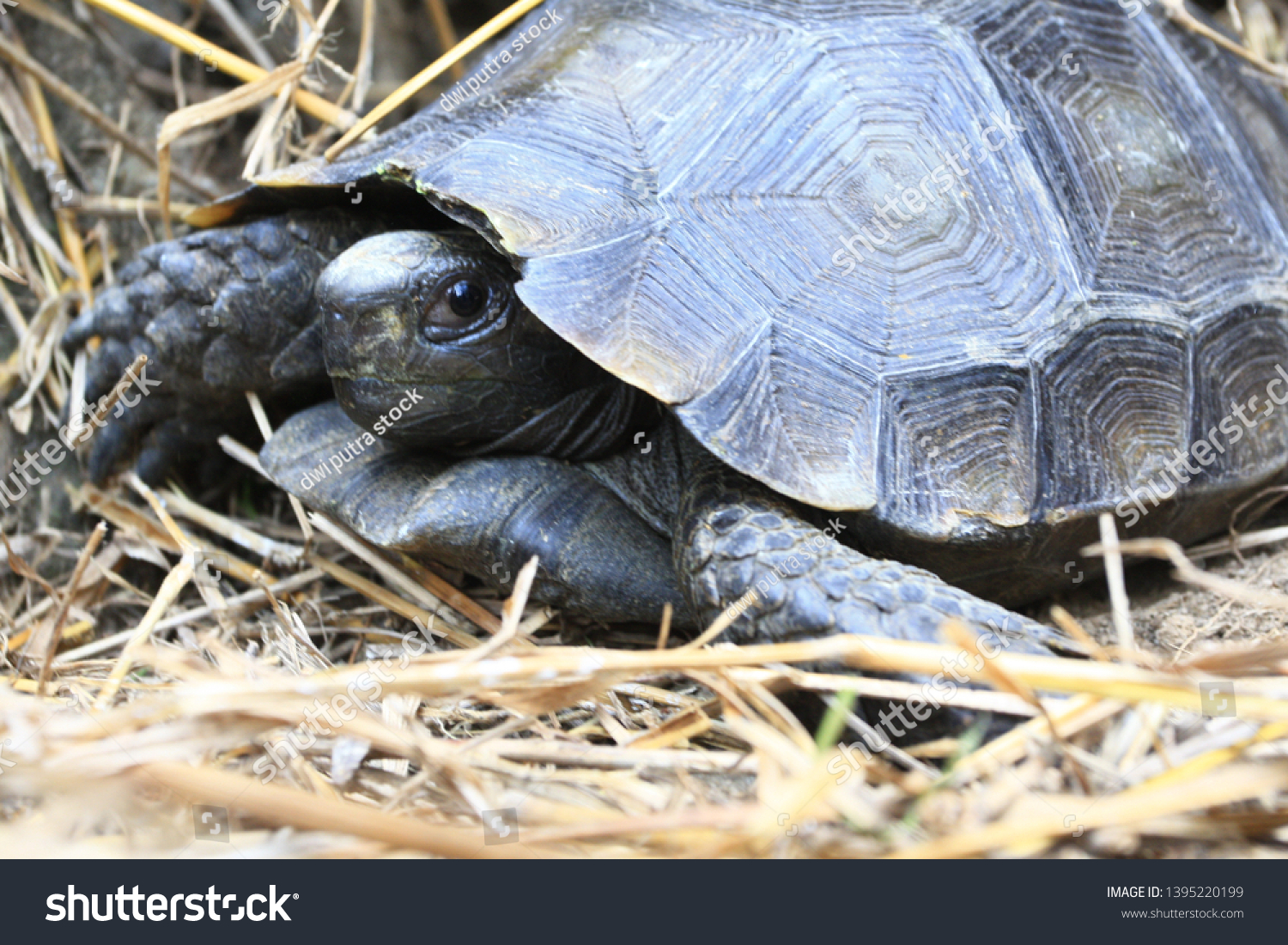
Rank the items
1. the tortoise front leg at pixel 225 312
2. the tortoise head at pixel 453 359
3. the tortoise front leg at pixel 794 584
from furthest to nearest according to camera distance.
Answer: the tortoise front leg at pixel 225 312 → the tortoise head at pixel 453 359 → the tortoise front leg at pixel 794 584

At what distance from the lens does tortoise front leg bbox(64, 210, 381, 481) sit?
8.53 ft

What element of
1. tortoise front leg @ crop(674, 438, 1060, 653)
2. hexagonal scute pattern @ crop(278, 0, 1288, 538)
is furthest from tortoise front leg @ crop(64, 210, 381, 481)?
tortoise front leg @ crop(674, 438, 1060, 653)

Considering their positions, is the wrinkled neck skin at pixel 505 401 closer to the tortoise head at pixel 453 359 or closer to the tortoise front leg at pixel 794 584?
the tortoise head at pixel 453 359

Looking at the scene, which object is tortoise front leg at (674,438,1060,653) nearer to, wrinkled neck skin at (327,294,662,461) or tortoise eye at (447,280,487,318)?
wrinkled neck skin at (327,294,662,461)

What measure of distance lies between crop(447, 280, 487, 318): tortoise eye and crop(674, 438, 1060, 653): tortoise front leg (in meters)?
0.67

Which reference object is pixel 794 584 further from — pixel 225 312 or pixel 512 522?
pixel 225 312

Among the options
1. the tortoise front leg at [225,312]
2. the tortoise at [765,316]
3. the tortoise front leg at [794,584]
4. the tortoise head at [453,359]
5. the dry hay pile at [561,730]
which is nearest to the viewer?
the dry hay pile at [561,730]

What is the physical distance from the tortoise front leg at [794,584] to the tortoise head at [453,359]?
44 centimetres

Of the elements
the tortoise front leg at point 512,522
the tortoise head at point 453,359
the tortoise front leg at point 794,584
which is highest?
the tortoise head at point 453,359

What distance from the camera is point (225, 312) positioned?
2.58 meters

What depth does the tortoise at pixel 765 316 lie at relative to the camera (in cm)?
208

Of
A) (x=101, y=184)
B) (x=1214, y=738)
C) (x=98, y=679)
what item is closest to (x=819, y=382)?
(x=1214, y=738)

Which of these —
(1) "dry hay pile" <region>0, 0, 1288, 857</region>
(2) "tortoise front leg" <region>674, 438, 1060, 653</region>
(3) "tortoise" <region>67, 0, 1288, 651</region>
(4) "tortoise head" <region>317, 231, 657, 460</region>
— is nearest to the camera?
(1) "dry hay pile" <region>0, 0, 1288, 857</region>

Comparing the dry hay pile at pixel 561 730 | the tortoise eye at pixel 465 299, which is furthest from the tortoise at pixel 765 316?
the dry hay pile at pixel 561 730
